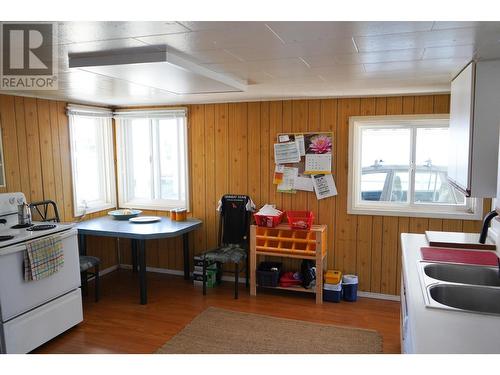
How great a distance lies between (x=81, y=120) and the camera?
450cm

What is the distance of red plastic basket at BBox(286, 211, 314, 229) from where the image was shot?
12.8ft

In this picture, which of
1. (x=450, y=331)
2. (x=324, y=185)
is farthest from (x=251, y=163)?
(x=450, y=331)

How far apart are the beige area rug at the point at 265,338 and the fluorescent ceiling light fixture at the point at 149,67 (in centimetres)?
202

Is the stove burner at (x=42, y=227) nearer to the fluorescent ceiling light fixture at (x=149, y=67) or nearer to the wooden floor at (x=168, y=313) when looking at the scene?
the wooden floor at (x=168, y=313)

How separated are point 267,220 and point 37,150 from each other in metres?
2.40

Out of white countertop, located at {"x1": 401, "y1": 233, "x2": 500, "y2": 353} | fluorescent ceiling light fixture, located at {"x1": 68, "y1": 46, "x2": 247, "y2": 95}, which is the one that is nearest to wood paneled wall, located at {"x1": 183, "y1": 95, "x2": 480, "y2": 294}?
fluorescent ceiling light fixture, located at {"x1": 68, "y1": 46, "x2": 247, "y2": 95}

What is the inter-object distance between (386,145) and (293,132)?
98cm

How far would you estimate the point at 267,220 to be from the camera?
4.04 metres

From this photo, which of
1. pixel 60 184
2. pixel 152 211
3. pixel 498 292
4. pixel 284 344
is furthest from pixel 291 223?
pixel 60 184

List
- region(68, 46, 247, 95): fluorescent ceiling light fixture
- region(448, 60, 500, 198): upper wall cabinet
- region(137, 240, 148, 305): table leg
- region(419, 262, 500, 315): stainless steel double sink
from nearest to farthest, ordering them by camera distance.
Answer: region(419, 262, 500, 315): stainless steel double sink → region(68, 46, 247, 95): fluorescent ceiling light fixture → region(448, 60, 500, 198): upper wall cabinet → region(137, 240, 148, 305): table leg

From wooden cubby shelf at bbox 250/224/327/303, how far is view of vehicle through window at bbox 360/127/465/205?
29.0 inches

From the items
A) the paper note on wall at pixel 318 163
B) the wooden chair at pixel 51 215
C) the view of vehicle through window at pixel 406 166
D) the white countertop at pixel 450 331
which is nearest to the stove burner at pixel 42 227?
the wooden chair at pixel 51 215

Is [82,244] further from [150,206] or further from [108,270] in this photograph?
[150,206]

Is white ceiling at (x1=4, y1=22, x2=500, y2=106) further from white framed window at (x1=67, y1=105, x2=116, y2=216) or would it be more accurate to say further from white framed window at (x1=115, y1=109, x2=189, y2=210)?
white framed window at (x1=115, y1=109, x2=189, y2=210)
